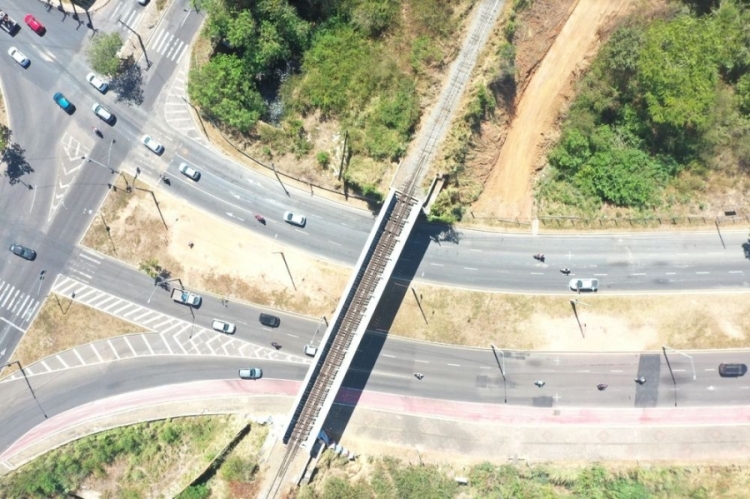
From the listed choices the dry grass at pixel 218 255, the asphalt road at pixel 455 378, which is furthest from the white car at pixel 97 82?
the asphalt road at pixel 455 378

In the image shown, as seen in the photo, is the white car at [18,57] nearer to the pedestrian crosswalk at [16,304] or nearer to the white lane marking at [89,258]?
the white lane marking at [89,258]

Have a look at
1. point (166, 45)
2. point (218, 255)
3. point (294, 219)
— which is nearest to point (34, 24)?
point (166, 45)

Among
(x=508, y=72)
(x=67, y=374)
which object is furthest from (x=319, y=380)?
(x=508, y=72)

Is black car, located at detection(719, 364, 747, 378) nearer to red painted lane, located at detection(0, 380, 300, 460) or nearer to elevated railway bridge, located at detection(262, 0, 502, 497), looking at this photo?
elevated railway bridge, located at detection(262, 0, 502, 497)

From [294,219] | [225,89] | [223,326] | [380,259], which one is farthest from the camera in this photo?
[223,326]

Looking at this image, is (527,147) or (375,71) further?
(527,147)

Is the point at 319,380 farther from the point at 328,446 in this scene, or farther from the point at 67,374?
the point at 67,374

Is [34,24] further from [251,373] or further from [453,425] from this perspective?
[453,425]
